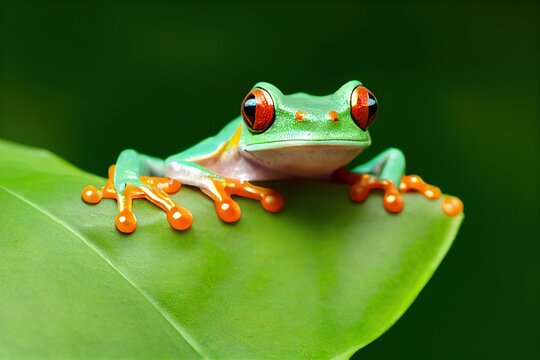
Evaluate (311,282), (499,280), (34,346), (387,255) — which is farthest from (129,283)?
(499,280)

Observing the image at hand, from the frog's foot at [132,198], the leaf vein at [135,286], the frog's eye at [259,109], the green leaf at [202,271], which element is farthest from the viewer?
the frog's eye at [259,109]

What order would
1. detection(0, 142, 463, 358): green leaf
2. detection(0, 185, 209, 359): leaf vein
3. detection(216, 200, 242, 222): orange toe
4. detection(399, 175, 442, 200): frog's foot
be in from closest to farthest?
detection(0, 142, 463, 358): green leaf
detection(0, 185, 209, 359): leaf vein
detection(216, 200, 242, 222): orange toe
detection(399, 175, 442, 200): frog's foot

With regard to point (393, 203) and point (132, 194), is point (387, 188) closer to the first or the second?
point (393, 203)

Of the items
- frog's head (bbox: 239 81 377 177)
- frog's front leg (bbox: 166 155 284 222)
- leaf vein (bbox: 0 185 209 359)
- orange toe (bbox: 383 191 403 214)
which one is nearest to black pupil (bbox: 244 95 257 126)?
frog's head (bbox: 239 81 377 177)

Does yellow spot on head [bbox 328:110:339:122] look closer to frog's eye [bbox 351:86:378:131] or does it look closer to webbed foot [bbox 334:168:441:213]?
frog's eye [bbox 351:86:378:131]

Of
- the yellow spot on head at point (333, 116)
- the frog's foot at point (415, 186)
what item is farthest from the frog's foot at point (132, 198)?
the frog's foot at point (415, 186)

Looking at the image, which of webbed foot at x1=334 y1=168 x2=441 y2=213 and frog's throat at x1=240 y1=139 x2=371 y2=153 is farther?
webbed foot at x1=334 y1=168 x2=441 y2=213

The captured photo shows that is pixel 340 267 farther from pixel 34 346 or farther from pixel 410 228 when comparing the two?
pixel 34 346

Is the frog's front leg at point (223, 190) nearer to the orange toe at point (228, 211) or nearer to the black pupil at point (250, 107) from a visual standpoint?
the orange toe at point (228, 211)
